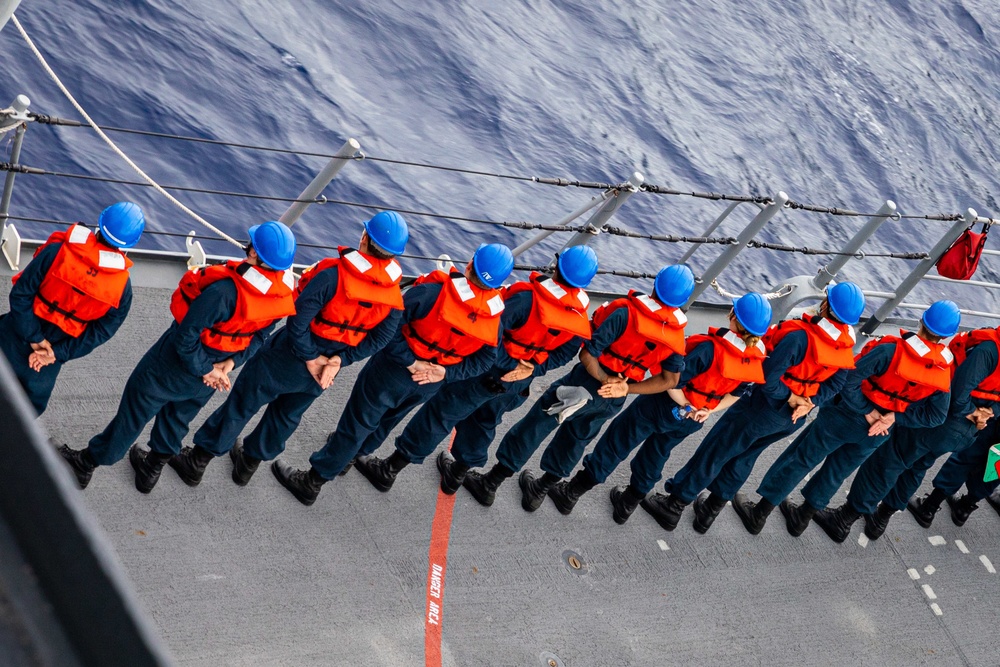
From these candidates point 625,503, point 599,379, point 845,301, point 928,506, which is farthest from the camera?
point 928,506

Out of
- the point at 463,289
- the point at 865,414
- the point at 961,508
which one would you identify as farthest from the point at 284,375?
the point at 961,508

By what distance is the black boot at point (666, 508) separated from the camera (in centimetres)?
827

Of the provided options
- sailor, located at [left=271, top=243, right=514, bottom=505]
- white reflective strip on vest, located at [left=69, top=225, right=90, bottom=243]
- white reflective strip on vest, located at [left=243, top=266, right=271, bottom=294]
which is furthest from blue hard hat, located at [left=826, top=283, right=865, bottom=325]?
white reflective strip on vest, located at [left=69, top=225, right=90, bottom=243]

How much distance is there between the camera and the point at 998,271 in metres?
23.9

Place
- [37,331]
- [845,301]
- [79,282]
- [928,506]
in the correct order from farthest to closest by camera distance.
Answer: [928,506], [845,301], [37,331], [79,282]

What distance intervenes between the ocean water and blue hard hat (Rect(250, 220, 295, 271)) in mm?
5464

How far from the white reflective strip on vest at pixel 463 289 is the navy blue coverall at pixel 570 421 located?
1076mm

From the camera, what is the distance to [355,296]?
6.12 metres

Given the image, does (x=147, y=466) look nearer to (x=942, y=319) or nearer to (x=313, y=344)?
(x=313, y=344)

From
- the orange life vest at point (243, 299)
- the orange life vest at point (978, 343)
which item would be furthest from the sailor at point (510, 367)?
the orange life vest at point (978, 343)

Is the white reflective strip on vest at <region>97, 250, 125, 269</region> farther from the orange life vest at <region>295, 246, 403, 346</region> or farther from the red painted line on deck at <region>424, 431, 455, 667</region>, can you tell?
the red painted line on deck at <region>424, 431, 455, 667</region>

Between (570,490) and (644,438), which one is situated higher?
(644,438)

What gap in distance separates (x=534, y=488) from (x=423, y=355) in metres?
1.63

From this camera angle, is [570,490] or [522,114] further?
[522,114]
